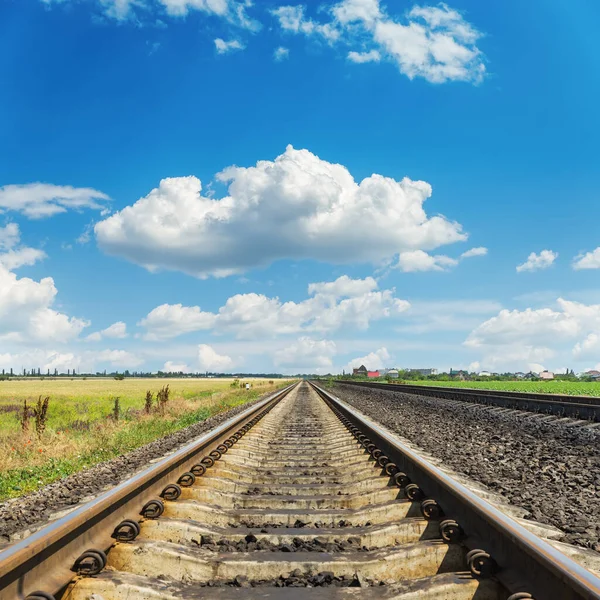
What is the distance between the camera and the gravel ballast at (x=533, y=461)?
4.14 m

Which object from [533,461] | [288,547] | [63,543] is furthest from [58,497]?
[533,461]

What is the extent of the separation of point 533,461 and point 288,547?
5117mm

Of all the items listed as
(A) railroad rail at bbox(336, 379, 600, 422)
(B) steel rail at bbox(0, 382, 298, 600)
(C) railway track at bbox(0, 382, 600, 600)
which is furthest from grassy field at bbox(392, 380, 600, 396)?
(B) steel rail at bbox(0, 382, 298, 600)

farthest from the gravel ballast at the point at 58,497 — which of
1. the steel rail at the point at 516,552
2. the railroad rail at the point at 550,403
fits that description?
the railroad rail at the point at 550,403

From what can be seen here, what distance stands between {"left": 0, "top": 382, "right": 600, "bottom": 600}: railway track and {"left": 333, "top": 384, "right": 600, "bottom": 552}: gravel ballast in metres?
1.03

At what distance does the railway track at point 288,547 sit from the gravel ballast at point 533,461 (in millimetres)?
1027

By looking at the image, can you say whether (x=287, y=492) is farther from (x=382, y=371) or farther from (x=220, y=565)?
(x=382, y=371)

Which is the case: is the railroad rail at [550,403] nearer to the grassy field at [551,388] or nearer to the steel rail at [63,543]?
the grassy field at [551,388]

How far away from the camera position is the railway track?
2318mm

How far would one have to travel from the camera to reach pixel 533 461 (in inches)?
274

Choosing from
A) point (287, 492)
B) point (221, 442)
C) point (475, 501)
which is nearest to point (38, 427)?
point (221, 442)

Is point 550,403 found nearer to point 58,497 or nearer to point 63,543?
point 58,497

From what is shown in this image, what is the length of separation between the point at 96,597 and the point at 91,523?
2.19 ft

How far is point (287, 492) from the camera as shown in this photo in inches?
174
